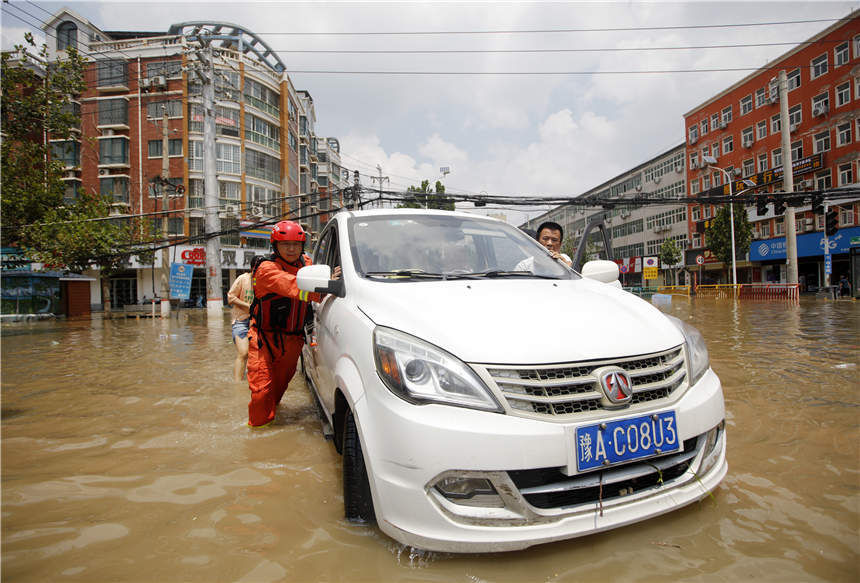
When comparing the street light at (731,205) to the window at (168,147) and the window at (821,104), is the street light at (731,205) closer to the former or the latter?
the window at (821,104)

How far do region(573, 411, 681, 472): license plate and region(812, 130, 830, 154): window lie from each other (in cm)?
3999

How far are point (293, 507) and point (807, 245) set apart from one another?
4034cm

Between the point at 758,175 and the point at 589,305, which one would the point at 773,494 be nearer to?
the point at 589,305

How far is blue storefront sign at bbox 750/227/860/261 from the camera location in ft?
95.5

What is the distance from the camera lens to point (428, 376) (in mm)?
1771

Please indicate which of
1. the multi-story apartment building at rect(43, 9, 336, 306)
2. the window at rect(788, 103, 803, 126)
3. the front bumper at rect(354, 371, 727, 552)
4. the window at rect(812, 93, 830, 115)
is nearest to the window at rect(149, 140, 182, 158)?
the multi-story apartment building at rect(43, 9, 336, 306)

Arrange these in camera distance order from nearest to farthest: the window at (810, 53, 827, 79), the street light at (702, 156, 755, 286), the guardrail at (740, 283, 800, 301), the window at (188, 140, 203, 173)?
1. the guardrail at (740, 283, 800, 301)
2. the window at (810, 53, 827, 79)
3. the street light at (702, 156, 755, 286)
4. the window at (188, 140, 203, 173)

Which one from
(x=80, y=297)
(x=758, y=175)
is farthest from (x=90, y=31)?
(x=758, y=175)

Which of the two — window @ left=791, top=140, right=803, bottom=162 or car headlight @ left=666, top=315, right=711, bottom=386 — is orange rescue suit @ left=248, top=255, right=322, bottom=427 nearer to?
car headlight @ left=666, top=315, right=711, bottom=386


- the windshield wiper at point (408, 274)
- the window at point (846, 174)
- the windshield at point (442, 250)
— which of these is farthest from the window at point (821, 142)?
the windshield wiper at point (408, 274)

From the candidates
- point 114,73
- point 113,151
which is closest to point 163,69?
point 114,73

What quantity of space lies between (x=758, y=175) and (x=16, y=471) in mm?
43569

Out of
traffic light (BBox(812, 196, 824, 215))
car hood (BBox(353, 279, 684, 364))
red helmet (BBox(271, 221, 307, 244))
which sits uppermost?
traffic light (BBox(812, 196, 824, 215))

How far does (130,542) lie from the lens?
212cm
